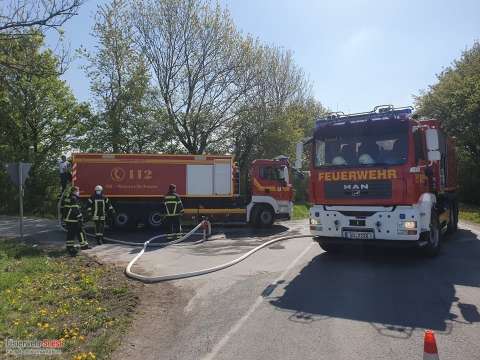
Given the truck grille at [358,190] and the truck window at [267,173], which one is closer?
the truck grille at [358,190]

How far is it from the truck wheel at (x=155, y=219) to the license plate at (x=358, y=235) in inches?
381

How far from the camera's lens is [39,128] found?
2925 cm

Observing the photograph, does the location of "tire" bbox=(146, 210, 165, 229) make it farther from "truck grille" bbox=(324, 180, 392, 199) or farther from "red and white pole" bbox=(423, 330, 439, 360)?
"red and white pole" bbox=(423, 330, 439, 360)

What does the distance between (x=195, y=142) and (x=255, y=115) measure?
4.51m

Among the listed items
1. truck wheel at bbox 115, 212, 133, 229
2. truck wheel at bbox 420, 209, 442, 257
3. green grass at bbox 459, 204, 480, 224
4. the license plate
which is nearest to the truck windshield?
the license plate

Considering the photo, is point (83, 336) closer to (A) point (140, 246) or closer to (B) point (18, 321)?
(B) point (18, 321)

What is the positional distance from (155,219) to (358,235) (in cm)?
1014

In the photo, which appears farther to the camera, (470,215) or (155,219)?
(470,215)

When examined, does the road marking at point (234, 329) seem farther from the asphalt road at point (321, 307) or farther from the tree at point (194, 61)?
the tree at point (194, 61)

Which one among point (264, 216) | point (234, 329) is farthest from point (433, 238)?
point (264, 216)

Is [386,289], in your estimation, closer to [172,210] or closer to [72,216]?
[72,216]

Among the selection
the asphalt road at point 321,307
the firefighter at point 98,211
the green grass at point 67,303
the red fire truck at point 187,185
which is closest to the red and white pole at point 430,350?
the asphalt road at point 321,307

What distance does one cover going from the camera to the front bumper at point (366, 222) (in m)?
8.96

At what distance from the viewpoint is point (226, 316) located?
6.21 m
